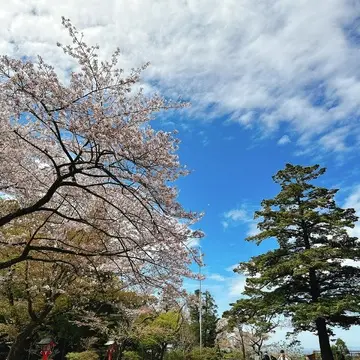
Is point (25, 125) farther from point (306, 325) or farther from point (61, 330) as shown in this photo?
point (61, 330)

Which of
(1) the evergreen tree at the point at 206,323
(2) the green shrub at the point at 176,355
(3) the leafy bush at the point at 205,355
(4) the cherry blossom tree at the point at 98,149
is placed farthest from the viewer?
(1) the evergreen tree at the point at 206,323

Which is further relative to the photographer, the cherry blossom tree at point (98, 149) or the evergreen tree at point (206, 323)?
the evergreen tree at point (206, 323)

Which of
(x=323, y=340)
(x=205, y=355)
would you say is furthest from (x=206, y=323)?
(x=323, y=340)

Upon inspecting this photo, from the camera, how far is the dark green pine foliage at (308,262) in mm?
15773

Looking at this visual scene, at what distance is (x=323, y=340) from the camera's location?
15789 millimetres

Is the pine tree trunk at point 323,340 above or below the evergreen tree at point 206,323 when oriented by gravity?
below

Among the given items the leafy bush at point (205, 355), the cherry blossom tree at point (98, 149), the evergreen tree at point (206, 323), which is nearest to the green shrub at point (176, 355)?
the leafy bush at point (205, 355)

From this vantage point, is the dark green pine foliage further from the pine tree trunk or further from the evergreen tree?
the evergreen tree

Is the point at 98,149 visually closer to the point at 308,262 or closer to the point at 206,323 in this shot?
the point at 308,262

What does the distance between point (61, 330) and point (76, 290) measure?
407 inches

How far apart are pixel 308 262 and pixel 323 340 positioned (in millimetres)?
3424

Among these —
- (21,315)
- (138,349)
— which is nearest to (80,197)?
(21,315)

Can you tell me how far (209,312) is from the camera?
114ft

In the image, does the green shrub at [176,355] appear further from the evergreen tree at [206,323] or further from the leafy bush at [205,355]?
the evergreen tree at [206,323]
